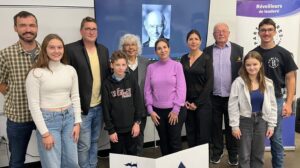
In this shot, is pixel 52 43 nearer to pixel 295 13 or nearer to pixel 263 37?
pixel 263 37

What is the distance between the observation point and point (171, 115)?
2.69m

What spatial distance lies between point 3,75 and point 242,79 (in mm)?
1923

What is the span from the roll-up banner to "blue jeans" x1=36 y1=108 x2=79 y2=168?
2.16 meters

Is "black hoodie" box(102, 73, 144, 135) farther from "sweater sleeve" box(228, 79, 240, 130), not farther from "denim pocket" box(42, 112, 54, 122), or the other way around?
"sweater sleeve" box(228, 79, 240, 130)

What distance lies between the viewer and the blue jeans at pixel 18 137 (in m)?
2.31

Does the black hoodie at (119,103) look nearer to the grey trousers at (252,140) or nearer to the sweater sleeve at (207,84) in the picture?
the sweater sleeve at (207,84)

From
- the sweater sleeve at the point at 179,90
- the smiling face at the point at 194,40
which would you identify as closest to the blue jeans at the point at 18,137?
the sweater sleeve at the point at 179,90

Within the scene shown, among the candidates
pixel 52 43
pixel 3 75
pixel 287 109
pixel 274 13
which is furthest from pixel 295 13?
pixel 3 75

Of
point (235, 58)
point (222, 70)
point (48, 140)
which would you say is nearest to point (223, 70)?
point (222, 70)

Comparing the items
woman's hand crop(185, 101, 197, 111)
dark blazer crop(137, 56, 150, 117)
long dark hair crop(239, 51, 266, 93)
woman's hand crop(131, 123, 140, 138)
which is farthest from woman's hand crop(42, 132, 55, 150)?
long dark hair crop(239, 51, 266, 93)

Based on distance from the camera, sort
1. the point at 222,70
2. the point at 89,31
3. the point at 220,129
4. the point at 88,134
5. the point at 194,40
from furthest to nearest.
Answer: the point at 220,129 → the point at 222,70 → the point at 194,40 → the point at 88,134 → the point at 89,31

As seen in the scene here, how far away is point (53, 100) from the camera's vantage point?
6.97 feet

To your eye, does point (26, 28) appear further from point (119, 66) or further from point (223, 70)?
point (223, 70)

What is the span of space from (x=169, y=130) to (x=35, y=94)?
1244mm
